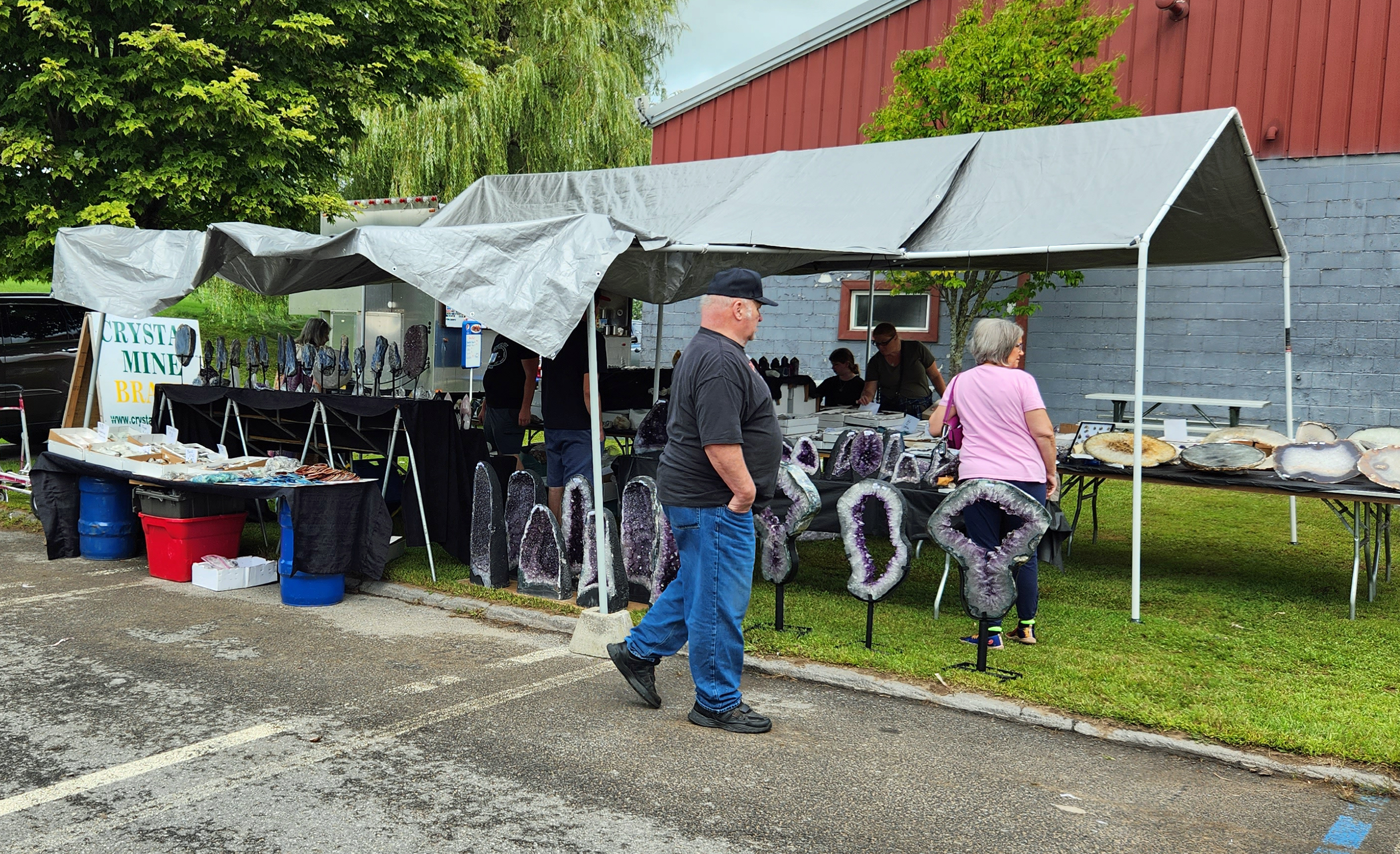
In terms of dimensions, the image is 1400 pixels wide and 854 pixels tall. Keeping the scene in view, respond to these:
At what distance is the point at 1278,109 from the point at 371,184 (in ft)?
51.4

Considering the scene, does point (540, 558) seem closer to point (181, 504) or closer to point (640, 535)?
point (640, 535)

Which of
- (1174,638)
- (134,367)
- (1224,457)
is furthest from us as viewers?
(134,367)

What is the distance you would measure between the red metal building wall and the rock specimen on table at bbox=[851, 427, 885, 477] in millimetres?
8858

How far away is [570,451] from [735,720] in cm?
313

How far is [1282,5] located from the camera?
1349cm

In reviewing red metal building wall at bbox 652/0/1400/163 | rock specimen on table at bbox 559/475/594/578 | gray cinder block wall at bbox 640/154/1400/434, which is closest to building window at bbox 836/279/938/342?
gray cinder block wall at bbox 640/154/1400/434

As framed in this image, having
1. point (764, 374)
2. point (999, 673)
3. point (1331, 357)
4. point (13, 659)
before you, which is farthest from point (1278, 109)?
point (13, 659)

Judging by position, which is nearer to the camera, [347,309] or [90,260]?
[90,260]

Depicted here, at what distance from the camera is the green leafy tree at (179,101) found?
36.4 ft

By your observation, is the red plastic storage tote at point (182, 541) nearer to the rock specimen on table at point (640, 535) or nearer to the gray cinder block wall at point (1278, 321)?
the rock specimen on table at point (640, 535)

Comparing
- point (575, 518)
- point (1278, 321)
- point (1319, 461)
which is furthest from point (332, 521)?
point (1278, 321)

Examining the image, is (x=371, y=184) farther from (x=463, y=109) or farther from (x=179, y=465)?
(x=179, y=465)

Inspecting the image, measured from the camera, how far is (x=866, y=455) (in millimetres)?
7805

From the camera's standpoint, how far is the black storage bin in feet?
24.7
